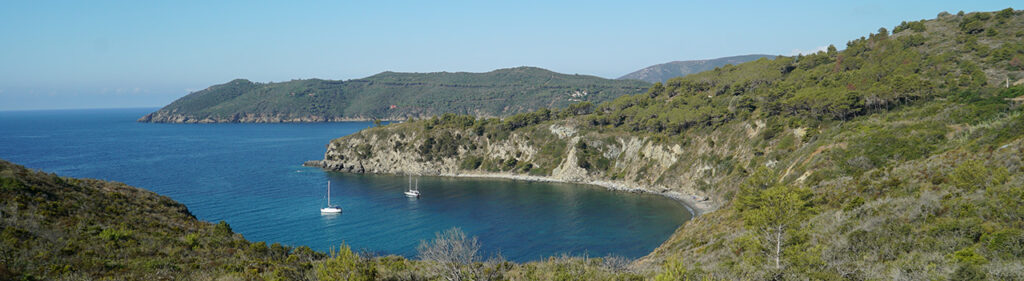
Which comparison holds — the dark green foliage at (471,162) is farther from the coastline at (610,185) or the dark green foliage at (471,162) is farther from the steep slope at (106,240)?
the steep slope at (106,240)

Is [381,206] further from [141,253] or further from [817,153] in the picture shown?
[817,153]

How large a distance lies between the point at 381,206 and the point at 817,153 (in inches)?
2269

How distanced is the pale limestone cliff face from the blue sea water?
482 centimetres

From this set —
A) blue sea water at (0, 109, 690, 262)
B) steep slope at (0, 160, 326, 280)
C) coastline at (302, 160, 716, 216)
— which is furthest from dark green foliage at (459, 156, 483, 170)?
steep slope at (0, 160, 326, 280)

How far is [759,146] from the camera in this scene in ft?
244

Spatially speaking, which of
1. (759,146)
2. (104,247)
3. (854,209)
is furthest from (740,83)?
(104,247)

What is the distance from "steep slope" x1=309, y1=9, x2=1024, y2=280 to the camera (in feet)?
75.8

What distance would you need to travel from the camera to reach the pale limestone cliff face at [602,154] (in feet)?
261

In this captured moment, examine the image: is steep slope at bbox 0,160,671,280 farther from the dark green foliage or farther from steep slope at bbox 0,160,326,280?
the dark green foliage

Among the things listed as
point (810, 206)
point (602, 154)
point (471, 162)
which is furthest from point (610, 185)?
point (810, 206)

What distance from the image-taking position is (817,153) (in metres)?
56.0

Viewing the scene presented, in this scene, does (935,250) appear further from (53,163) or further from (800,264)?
(53,163)

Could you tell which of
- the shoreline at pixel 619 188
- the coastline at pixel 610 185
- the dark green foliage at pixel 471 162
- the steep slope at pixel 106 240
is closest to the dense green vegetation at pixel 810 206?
the steep slope at pixel 106 240

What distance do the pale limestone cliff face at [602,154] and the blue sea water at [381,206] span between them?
15.8 feet
